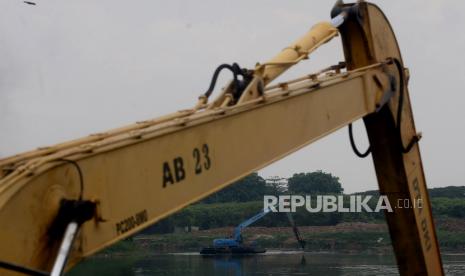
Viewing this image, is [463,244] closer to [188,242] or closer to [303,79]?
[188,242]

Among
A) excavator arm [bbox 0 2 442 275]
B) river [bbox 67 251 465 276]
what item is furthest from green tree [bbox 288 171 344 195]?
excavator arm [bbox 0 2 442 275]

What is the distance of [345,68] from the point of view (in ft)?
22.6

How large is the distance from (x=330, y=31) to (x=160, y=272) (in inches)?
1196

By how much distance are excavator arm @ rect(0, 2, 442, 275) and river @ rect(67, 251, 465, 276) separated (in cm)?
2425

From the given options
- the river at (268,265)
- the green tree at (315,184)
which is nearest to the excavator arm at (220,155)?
the river at (268,265)

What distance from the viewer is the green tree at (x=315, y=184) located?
69.5 meters

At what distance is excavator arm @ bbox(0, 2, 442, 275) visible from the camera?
3.20m

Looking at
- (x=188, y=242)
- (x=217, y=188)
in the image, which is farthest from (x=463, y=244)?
(x=217, y=188)

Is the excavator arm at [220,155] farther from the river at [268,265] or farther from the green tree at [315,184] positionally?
the green tree at [315,184]

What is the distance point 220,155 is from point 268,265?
36744mm

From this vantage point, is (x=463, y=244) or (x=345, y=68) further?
(x=463, y=244)

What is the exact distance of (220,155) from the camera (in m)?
4.41

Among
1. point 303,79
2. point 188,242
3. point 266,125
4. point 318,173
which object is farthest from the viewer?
point 318,173

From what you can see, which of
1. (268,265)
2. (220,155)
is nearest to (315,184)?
(268,265)
